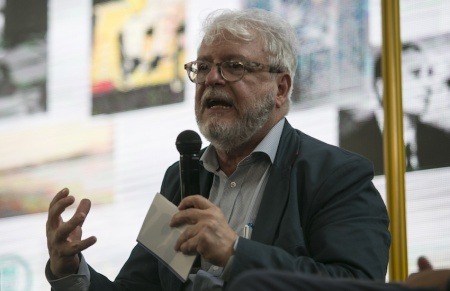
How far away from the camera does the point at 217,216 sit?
7.14 ft

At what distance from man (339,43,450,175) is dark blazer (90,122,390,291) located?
703 mm

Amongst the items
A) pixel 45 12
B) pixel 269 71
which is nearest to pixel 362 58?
pixel 269 71

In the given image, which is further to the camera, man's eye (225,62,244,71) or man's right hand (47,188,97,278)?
man's eye (225,62,244,71)

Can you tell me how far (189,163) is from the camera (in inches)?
95.2

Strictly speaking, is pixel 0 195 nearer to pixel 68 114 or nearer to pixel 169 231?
pixel 68 114

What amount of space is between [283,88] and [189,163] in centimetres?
58

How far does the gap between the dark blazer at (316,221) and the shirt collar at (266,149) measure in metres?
0.03

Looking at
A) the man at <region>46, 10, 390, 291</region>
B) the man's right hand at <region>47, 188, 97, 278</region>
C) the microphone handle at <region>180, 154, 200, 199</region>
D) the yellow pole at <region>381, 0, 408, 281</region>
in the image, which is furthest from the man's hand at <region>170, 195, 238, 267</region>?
the yellow pole at <region>381, 0, 408, 281</region>

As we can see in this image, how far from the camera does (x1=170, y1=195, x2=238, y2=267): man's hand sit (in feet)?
7.08

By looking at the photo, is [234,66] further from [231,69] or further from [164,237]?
[164,237]

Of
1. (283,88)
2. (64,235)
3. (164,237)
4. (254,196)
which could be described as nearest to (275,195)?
(254,196)

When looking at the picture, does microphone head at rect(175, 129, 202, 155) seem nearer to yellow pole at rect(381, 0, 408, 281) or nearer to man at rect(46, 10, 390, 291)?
man at rect(46, 10, 390, 291)

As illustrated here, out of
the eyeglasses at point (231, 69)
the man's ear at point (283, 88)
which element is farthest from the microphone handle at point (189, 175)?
the man's ear at point (283, 88)

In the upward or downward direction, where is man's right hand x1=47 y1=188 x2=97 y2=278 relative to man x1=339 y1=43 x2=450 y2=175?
downward
